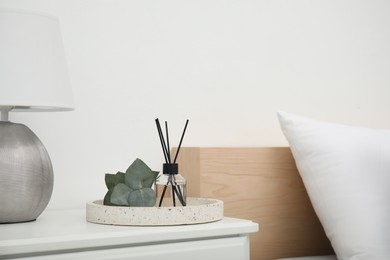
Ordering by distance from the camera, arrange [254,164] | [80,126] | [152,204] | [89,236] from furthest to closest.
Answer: [254,164] < [80,126] < [152,204] < [89,236]

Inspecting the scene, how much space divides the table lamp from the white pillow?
64 centimetres

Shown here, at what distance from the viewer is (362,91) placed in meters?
1.98

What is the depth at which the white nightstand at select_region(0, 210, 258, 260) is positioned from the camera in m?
0.98

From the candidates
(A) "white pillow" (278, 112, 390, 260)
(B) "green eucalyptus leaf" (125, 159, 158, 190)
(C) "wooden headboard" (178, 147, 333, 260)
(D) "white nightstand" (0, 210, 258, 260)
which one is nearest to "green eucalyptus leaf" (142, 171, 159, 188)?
(B) "green eucalyptus leaf" (125, 159, 158, 190)

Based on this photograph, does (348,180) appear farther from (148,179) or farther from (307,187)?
(148,179)

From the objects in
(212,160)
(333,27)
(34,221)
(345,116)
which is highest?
(333,27)

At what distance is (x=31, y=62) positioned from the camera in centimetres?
113

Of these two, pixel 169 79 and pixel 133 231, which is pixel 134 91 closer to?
pixel 169 79

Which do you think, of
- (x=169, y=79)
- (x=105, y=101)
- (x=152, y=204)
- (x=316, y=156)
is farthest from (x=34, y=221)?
(x=316, y=156)

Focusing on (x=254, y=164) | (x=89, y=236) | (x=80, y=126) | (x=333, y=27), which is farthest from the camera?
(x=333, y=27)

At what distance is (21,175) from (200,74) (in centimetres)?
67

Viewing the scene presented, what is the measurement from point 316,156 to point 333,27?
24.4 inches

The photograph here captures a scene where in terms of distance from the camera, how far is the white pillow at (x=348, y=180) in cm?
139

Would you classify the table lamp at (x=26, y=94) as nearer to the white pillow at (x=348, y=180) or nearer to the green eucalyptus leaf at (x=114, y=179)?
the green eucalyptus leaf at (x=114, y=179)
